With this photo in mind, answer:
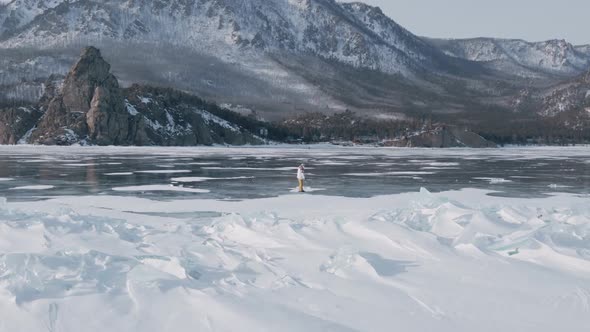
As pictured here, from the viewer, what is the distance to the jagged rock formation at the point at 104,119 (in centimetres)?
14050

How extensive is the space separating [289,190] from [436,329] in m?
23.8

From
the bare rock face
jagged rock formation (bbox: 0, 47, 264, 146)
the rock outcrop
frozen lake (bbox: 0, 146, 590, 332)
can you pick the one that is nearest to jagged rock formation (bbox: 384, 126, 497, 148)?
jagged rock formation (bbox: 0, 47, 264, 146)

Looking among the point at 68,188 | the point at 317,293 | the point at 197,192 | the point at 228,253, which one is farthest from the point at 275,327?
the point at 68,188

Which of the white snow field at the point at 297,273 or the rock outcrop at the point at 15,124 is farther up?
the white snow field at the point at 297,273

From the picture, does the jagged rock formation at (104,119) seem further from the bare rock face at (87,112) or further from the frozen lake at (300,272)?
the frozen lake at (300,272)

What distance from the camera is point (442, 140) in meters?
178

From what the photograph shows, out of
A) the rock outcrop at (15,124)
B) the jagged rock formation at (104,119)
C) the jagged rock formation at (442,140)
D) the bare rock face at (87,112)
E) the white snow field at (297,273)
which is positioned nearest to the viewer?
the white snow field at (297,273)

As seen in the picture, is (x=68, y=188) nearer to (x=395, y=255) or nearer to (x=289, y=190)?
(x=289, y=190)

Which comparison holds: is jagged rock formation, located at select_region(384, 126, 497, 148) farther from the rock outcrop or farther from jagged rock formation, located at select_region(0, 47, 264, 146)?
the rock outcrop

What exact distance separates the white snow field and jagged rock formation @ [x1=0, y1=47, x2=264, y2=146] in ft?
414

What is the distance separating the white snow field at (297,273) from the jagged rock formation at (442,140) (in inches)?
→ 6304

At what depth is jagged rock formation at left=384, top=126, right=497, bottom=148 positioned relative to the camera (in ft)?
577

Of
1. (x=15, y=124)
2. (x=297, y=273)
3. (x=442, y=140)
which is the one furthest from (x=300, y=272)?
(x=442, y=140)

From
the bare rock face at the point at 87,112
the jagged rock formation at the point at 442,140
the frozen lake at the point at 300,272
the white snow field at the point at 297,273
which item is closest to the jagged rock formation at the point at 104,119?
the bare rock face at the point at 87,112
